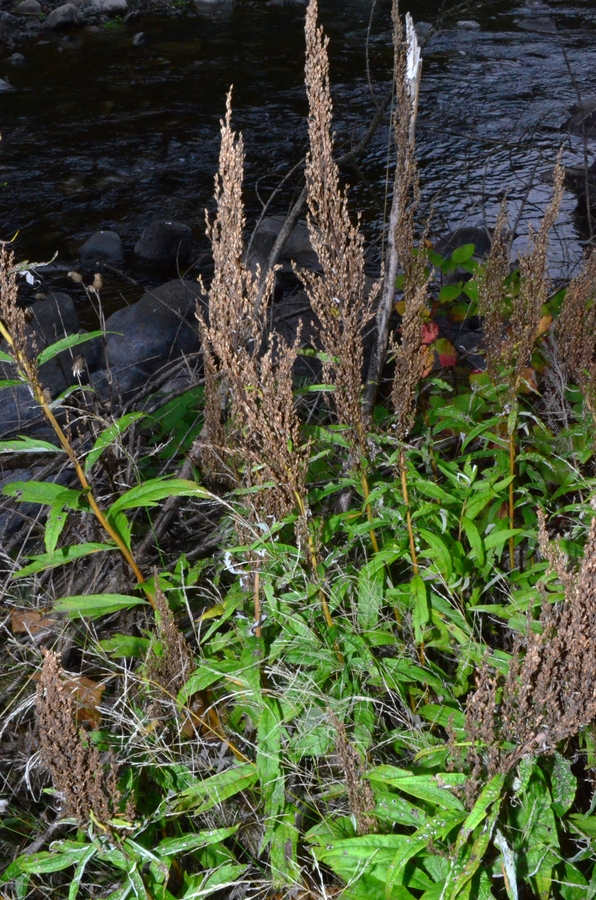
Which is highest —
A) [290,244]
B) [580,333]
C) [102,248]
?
[580,333]

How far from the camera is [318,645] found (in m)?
2.15

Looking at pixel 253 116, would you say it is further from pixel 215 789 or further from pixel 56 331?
pixel 215 789

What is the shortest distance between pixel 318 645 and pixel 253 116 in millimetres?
9463

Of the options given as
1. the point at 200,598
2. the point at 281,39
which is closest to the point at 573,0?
the point at 281,39

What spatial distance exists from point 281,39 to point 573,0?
18.0ft

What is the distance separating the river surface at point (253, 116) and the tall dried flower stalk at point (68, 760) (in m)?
5.45

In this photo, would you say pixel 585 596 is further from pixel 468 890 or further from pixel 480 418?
pixel 480 418

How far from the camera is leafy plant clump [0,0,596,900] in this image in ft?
5.56

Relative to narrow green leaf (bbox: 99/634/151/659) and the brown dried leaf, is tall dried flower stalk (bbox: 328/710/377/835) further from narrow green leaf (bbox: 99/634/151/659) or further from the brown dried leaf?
the brown dried leaf

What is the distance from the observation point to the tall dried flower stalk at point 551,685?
1.45 meters

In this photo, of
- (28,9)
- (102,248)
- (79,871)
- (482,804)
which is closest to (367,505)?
(482,804)

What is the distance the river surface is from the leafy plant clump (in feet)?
13.9

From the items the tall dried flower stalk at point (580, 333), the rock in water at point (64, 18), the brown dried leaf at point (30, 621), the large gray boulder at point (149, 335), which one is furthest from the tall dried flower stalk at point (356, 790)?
the rock in water at point (64, 18)

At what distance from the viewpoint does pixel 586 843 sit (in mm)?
1854
